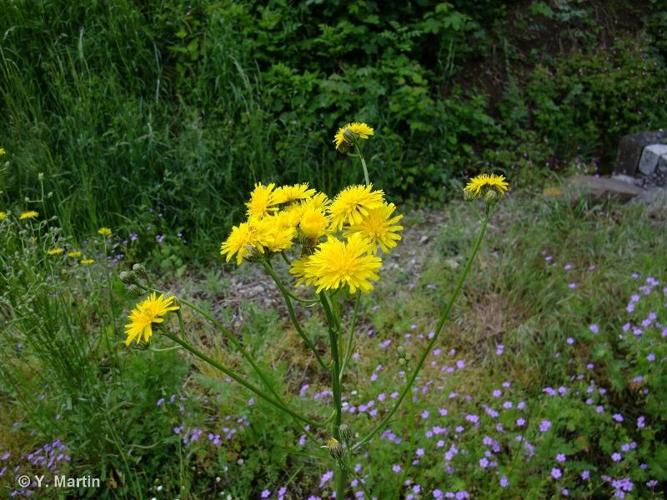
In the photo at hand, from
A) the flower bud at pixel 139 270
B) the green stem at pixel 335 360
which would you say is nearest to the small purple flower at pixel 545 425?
the green stem at pixel 335 360

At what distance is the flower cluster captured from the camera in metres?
1.20

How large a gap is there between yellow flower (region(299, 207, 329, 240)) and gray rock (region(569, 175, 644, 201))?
113 inches

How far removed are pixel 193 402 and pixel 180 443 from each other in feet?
0.55

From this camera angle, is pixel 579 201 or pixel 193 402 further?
pixel 579 201

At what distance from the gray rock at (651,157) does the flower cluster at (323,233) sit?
3736mm

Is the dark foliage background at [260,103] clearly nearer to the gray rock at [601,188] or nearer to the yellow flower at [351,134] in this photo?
the gray rock at [601,188]

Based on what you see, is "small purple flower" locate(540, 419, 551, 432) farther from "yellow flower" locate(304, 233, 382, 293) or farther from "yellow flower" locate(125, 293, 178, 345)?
"yellow flower" locate(125, 293, 178, 345)

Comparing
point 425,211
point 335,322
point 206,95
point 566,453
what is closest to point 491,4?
point 425,211

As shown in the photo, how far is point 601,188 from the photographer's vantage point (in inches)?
154

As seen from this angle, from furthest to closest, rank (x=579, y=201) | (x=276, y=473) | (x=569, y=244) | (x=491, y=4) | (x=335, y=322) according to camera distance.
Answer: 1. (x=491, y=4)
2. (x=579, y=201)
3. (x=569, y=244)
4. (x=276, y=473)
5. (x=335, y=322)

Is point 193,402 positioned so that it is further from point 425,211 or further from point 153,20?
point 153,20

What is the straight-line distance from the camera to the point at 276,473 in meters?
2.22

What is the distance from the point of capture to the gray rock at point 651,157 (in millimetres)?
4328

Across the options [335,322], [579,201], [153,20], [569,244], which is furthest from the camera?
[153,20]
